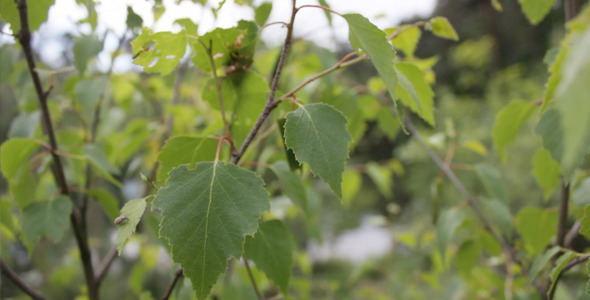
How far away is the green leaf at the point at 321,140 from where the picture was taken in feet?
1.51

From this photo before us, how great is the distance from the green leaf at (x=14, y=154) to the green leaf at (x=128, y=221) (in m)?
0.33

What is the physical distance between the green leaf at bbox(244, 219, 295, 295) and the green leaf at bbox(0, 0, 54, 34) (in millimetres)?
464

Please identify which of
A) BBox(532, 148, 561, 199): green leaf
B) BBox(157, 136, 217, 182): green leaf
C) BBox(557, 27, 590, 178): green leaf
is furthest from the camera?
BBox(532, 148, 561, 199): green leaf

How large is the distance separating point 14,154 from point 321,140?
0.53m

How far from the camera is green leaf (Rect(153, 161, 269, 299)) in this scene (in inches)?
16.6

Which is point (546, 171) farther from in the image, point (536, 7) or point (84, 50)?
point (84, 50)

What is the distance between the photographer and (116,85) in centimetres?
129

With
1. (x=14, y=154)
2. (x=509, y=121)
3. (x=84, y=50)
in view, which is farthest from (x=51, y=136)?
(x=509, y=121)

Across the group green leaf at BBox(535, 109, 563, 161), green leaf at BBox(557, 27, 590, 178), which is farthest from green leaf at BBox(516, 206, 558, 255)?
green leaf at BBox(557, 27, 590, 178)

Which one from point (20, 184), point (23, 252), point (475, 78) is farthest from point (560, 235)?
point (475, 78)

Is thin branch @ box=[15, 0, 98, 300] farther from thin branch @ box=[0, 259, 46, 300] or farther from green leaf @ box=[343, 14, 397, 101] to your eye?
green leaf @ box=[343, 14, 397, 101]

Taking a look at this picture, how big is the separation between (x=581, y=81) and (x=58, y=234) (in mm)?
726

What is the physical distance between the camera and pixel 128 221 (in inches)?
17.5

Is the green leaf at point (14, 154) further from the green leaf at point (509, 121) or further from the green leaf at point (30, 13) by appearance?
the green leaf at point (509, 121)
